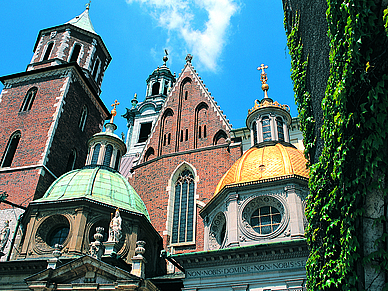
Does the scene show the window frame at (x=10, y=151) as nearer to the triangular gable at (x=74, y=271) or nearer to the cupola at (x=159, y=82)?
the triangular gable at (x=74, y=271)

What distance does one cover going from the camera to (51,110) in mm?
24469

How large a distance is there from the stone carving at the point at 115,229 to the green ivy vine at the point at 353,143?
401 inches

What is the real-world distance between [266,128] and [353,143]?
14172 millimetres

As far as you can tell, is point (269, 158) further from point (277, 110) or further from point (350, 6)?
point (350, 6)

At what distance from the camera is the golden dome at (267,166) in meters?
15.9

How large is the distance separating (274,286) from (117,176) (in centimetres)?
1116

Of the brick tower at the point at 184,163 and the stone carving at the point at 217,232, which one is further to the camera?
the brick tower at the point at 184,163

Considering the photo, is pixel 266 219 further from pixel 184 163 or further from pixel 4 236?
pixel 4 236

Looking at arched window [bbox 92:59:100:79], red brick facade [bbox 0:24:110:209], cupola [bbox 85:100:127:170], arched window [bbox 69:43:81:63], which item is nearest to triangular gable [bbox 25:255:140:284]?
red brick facade [bbox 0:24:110:209]

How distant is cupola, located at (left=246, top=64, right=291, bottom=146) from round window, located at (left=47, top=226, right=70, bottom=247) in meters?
10.1

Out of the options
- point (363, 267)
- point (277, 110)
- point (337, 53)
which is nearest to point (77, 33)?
point (277, 110)

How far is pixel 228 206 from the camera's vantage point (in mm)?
15828

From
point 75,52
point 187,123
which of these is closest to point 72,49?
point 75,52

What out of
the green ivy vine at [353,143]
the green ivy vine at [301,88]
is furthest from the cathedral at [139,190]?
the green ivy vine at [353,143]
